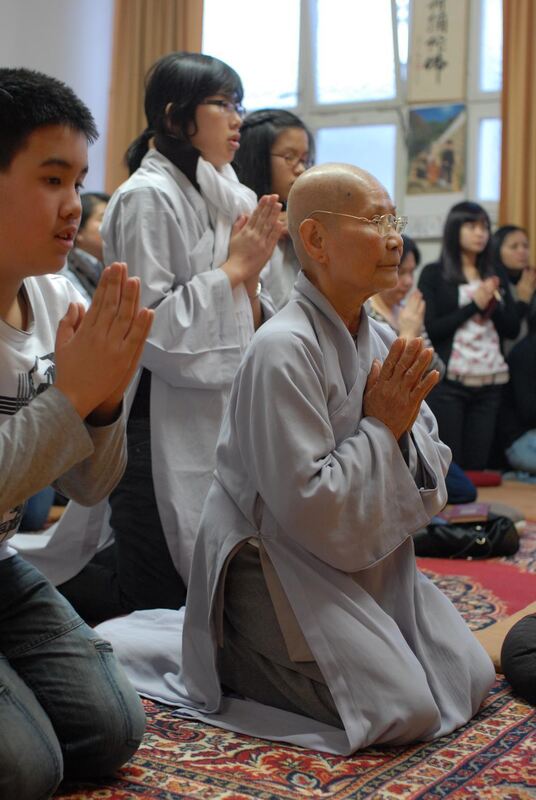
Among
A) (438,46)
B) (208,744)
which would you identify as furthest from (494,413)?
(208,744)

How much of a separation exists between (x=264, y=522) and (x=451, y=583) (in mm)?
1696

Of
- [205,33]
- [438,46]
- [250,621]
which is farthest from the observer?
[205,33]

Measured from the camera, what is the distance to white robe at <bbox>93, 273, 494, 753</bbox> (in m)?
2.20

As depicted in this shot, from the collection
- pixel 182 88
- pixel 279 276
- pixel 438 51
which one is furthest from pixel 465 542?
pixel 438 51

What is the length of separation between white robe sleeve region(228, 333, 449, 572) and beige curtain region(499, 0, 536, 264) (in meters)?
5.52

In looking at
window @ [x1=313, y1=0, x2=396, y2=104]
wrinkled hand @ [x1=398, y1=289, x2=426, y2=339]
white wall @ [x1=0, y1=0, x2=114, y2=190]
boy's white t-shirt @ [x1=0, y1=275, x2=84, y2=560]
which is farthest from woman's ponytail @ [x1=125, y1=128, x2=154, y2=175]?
window @ [x1=313, y1=0, x2=396, y2=104]

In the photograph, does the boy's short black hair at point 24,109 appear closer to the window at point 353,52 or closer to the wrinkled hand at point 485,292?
the wrinkled hand at point 485,292

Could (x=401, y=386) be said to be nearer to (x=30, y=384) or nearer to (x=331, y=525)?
(x=331, y=525)

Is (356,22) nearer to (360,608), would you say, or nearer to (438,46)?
(438,46)

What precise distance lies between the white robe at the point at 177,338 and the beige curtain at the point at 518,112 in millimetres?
4618

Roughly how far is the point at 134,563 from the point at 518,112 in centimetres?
549

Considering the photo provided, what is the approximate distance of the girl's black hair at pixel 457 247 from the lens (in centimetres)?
668

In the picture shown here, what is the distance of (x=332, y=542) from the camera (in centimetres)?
221

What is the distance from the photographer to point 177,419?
3.20 m
